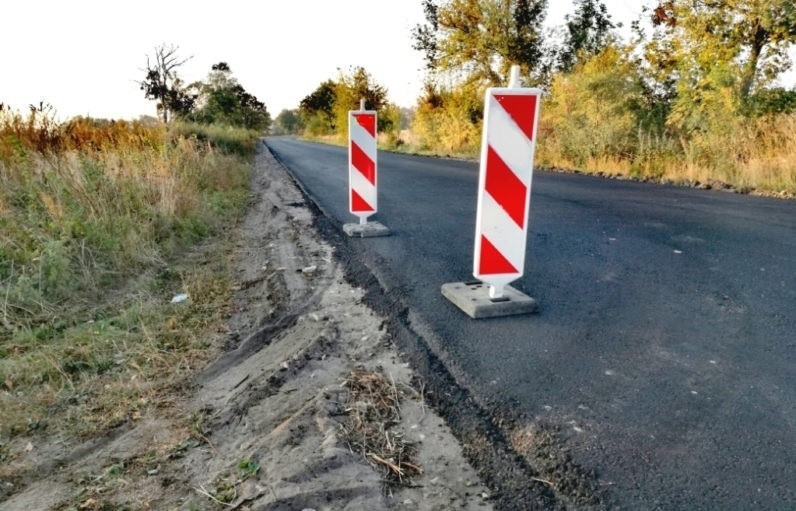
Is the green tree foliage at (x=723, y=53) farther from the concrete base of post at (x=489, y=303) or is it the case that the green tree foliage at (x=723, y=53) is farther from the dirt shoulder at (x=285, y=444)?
the dirt shoulder at (x=285, y=444)

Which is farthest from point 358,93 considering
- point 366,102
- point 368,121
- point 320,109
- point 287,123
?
point 287,123

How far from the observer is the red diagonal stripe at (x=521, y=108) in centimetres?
296

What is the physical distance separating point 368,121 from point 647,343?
3960mm

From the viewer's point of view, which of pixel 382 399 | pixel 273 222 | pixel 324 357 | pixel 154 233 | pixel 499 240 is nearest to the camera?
pixel 382 399

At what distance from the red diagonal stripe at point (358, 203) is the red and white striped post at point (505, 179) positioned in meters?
2.94

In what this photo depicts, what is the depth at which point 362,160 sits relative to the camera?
19.2ft

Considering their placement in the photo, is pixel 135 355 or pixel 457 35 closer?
pixel 135 355

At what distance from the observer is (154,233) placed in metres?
6.03

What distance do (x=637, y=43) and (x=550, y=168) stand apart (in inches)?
218

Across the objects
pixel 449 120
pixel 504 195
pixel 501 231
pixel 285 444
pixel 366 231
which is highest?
pixel 449 120

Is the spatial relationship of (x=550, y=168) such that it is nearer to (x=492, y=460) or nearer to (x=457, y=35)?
(x=457, y=35)

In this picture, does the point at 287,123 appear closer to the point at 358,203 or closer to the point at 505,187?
the point at 358,203

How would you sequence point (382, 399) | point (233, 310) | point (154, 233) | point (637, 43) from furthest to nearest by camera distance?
point (637, 43)
point (154, 233)
point (233, 310)
point (382, 399)

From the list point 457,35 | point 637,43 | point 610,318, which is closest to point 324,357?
point 610,318
